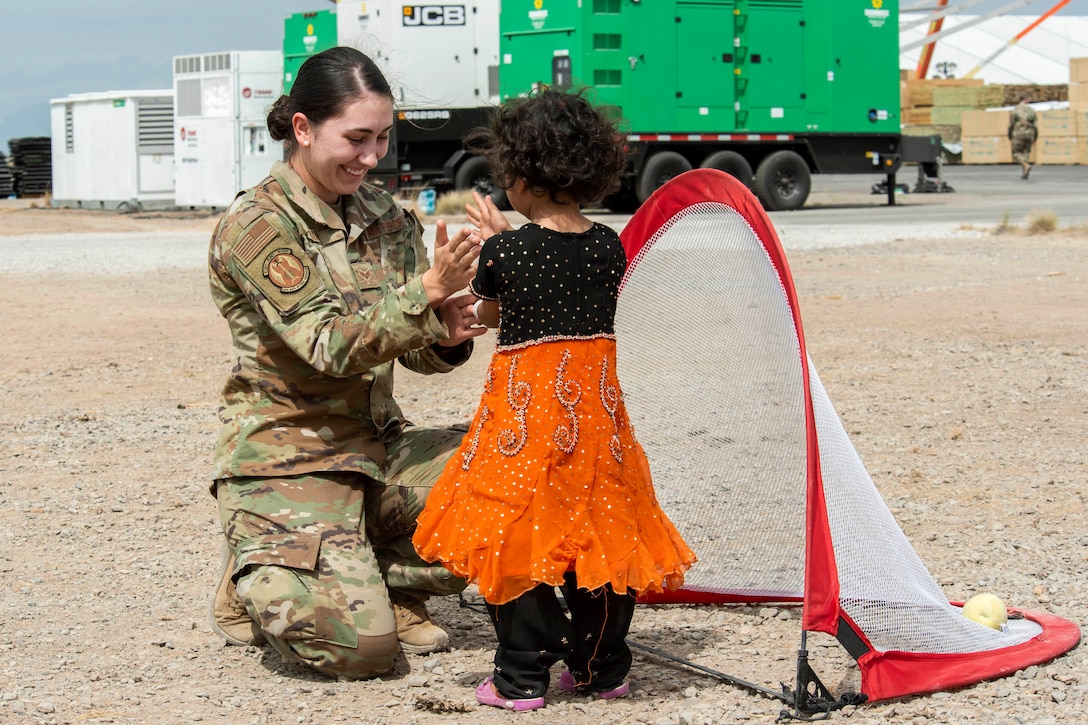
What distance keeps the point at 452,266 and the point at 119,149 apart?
26.2m

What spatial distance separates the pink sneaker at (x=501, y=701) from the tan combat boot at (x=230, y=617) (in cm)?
76

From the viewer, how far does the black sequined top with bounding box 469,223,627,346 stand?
3025 millimetres

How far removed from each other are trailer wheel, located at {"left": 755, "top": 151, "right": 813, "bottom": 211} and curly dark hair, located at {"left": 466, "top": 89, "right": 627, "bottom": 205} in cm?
1868

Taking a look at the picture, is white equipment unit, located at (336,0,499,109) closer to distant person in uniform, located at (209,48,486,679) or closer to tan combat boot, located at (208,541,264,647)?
distant person in uniform, located at (209,48,486,679)

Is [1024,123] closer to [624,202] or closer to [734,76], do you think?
[734,76]

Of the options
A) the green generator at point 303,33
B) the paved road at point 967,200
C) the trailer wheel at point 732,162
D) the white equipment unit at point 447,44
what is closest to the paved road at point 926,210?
the paved road at point 967,200

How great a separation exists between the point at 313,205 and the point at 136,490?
7.35 ft

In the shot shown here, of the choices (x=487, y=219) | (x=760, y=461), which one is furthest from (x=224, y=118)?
(x=487, y=219)

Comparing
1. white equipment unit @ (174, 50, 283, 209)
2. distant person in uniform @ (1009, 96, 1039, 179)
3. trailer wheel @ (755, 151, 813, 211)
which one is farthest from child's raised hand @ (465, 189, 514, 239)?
distant person in uniform @ (1009, 96, 1039, 179)

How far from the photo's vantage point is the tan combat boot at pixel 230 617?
3.64 metres

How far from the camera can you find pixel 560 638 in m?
3.10

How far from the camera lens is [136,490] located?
5.41 meters

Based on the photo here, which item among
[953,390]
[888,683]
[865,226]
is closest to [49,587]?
[888,683]

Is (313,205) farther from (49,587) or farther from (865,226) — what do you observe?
(865,226)
